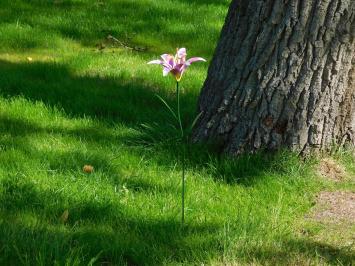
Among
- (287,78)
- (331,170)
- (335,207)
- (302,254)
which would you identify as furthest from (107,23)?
Result: (302,254)

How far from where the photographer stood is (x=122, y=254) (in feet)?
10.7

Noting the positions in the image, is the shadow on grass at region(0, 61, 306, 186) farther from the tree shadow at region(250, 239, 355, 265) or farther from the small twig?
the small twig

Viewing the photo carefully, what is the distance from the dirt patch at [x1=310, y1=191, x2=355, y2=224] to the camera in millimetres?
3895

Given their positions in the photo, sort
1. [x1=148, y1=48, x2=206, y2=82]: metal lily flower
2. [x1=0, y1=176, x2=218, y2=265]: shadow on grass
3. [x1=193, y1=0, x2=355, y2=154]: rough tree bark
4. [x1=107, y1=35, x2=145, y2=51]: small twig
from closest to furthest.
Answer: [x1=0, y1=176, x2=218, y2=265]: shadow on grass < [x1=148, y1=48, x2=206, y2=82]: metal lily flower < [x1=193, y1=0, x2=355, y2=154]: rough tree bark < [x1=107, y1=35, x2=145, y2=51]: small twig

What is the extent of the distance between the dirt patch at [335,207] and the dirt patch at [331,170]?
158mm

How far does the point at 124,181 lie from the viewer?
4.12 meters

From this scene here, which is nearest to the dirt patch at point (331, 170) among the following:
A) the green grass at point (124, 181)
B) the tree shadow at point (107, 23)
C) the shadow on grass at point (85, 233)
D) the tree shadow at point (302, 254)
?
the green grass at point (124, 181)

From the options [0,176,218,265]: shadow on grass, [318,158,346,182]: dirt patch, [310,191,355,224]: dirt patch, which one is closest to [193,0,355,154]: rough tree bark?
[318,158,346,182]: dirt patch

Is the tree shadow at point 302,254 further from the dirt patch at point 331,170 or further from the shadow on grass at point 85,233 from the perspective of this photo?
the dirt patch at point 331,170

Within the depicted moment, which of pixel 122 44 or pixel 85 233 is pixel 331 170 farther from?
pixel 122 44

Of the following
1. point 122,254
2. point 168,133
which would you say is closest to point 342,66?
point 168,133

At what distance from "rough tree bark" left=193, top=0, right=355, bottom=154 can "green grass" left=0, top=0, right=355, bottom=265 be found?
0.48 ft

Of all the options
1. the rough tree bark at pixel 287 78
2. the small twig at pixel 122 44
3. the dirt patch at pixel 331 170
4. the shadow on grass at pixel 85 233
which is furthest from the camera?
the small twig at pixel 122 44

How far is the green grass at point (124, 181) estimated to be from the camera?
3.30 meters
